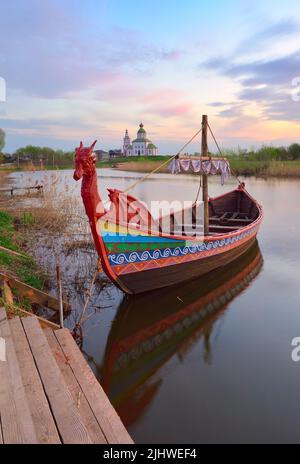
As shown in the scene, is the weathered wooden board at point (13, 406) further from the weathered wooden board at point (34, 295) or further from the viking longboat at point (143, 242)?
the viking longboat at point (143, 242)

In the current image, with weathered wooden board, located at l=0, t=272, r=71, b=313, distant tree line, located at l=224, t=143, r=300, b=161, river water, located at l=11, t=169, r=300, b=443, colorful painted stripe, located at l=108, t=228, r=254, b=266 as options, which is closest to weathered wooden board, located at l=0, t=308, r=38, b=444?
river water, located at l=11, t=169, r=300, b=443

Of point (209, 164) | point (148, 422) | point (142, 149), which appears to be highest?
point (142, 149)

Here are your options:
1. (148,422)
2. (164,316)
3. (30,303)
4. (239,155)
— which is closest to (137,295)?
(164,316)

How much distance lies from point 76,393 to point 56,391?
27 cm

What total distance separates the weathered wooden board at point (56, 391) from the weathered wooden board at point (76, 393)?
0.45 feet

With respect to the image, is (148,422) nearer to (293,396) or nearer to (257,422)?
(257,422)

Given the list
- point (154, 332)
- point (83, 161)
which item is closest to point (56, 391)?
point (154, 332)

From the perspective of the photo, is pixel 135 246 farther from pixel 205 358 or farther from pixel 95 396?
pixel 95 396

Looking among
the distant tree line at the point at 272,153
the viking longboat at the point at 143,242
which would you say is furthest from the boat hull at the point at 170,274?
the distant tree line at the point at 272,153

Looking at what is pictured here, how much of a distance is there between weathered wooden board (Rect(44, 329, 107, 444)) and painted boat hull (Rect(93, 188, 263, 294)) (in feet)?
6.20

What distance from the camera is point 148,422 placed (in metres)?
4.21

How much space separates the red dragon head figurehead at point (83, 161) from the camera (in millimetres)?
5262

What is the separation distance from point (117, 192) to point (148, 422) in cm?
369

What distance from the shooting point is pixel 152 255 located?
692cm
